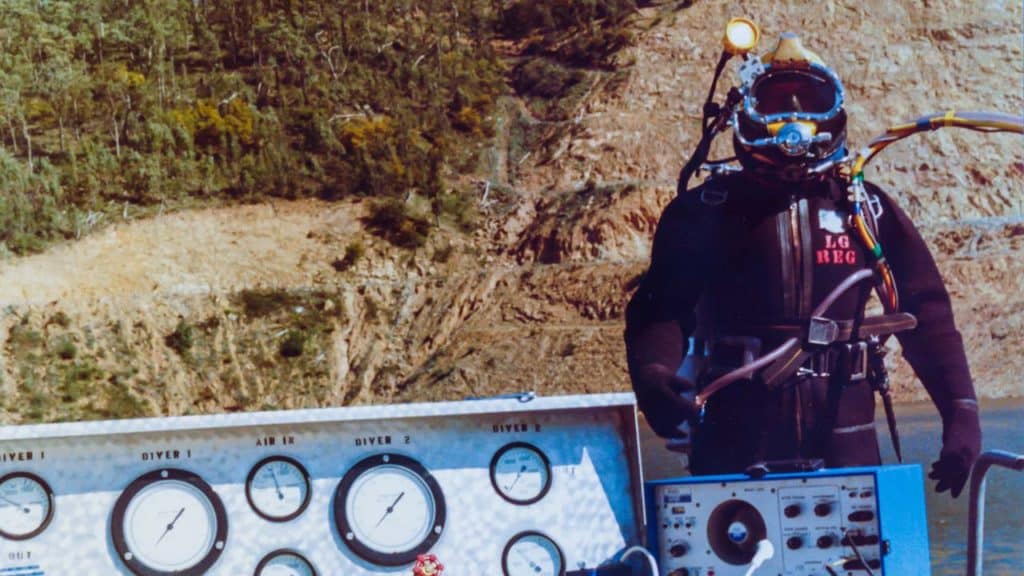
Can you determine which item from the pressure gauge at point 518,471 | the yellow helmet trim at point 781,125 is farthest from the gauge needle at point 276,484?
the yellow helmet trim at point 781,125

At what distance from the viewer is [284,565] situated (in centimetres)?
502

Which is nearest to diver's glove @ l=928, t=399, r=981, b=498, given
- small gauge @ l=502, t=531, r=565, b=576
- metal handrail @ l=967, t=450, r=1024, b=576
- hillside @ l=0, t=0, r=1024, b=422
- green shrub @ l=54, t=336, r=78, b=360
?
small gauge @ l=502, t=531, r=565, b=576

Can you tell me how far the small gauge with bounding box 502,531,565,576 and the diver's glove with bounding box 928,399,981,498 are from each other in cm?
149

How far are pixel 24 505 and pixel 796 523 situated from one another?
Answer: 7.27ft

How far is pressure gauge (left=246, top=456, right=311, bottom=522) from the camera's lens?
4.98m

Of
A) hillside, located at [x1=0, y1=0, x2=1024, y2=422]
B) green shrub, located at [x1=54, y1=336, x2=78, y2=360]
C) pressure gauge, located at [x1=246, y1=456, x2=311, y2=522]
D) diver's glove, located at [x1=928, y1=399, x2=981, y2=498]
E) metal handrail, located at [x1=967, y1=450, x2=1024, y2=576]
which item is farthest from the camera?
green shrub, located at [x1=54, y1=336, x2=78, y2=360]

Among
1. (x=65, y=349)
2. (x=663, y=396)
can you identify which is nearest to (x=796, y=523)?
(x=663, y=396)

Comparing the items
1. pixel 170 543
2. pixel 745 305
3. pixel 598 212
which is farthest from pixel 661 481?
pixel 598 212

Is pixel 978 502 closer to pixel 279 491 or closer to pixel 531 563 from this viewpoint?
pixel 531 563

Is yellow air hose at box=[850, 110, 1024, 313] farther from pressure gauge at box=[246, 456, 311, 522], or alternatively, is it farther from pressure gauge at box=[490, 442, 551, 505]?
pressure gauge at box=[246, 456, 311, 522]

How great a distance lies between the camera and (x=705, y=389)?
5730 mm

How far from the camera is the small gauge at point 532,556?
4.99 m

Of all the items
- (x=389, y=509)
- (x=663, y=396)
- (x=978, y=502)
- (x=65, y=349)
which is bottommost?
(x=978, y=502)

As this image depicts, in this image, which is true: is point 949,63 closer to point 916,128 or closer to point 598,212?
point 598,212
